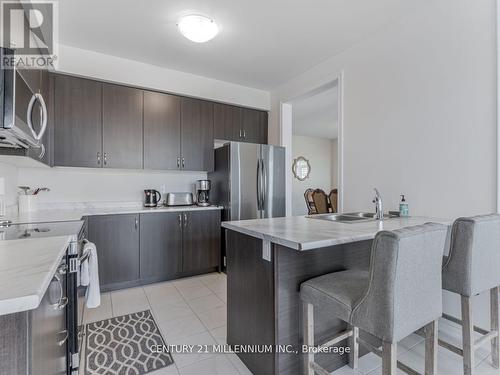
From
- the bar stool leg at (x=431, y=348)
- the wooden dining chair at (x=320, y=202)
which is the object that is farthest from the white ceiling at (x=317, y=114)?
the bar stool leg at (x=431, y=348)

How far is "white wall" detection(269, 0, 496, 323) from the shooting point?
1.81 m

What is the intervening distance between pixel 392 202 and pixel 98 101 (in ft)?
10.6

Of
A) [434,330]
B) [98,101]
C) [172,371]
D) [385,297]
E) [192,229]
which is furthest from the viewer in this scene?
[192,229]

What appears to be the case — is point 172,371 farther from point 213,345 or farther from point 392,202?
point 392,202

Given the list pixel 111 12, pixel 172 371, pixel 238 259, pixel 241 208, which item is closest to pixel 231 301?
pixel 238 259

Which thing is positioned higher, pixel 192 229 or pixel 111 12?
pixel 111 12

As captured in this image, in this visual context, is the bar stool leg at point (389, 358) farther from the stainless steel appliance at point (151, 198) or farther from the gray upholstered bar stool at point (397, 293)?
the stainless steel appliance at point (151, 198)

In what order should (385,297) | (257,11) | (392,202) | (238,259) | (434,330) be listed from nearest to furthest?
(385,297), (434,330), (238,259), (257,11), (392,202)

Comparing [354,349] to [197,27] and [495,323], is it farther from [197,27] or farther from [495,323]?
[197,27]

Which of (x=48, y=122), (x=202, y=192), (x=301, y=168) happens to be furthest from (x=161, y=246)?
(x=301, y=168)

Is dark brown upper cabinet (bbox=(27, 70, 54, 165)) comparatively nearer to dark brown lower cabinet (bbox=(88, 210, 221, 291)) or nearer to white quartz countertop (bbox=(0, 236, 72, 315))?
dark brown lower cabinet (bbox=(88, 210, 221, 291))

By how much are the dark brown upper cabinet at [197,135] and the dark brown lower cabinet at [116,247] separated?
3.34ft

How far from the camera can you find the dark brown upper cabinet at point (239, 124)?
146 inches

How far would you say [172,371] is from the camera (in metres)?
1.64
